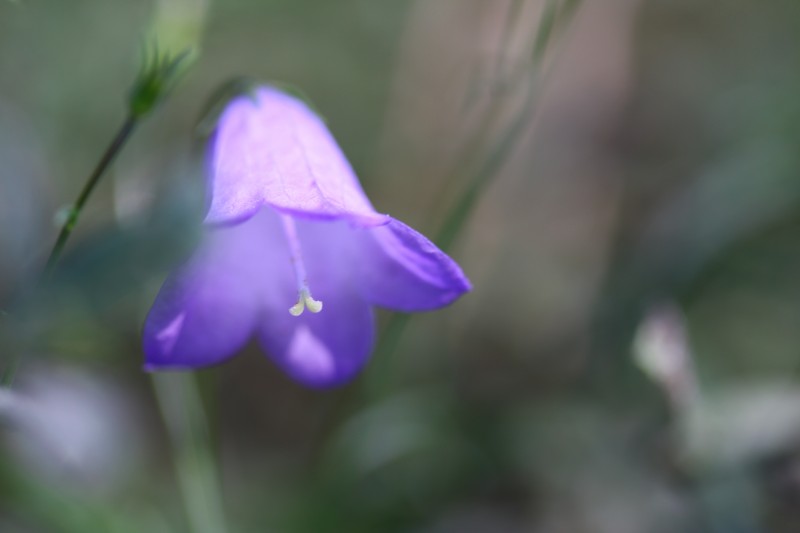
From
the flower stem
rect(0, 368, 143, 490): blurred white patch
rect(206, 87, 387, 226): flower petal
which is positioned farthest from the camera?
rect(0, 368, 143, 490): blurred white patch

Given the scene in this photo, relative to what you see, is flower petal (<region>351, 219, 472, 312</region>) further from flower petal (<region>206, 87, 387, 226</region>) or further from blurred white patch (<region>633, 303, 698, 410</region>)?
blurred white patch (<region>633, 303, 698, 410</region>)

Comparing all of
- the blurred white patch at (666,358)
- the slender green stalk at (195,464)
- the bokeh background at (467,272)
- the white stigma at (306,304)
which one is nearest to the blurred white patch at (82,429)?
the bokeh background at (467,272)

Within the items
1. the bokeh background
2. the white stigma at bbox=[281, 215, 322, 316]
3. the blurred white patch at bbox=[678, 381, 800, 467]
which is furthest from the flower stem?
the blurred white patch at bbox=[678, 381, 800, 467]

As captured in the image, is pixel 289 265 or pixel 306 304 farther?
pixel 289 265

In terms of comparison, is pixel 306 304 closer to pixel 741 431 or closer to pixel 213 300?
pixel 213 300

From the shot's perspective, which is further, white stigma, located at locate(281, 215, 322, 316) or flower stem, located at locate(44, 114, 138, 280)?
white stigma, located at locate(281, 215, 322, 316)

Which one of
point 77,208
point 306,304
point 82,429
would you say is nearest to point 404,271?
point 306,304
